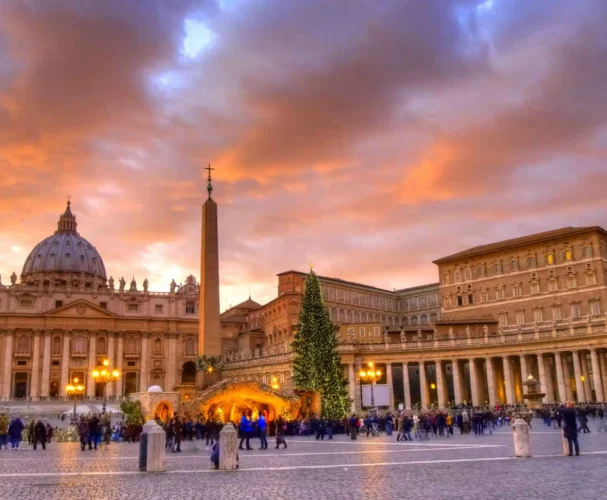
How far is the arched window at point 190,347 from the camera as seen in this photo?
105 metres

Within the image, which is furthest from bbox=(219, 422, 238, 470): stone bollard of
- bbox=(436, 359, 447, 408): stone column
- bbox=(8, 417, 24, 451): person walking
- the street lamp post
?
bbox=(436, 359, 447, 408): stone column

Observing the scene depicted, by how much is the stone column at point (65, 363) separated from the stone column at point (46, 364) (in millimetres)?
1743

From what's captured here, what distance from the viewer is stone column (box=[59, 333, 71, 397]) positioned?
3713 inches

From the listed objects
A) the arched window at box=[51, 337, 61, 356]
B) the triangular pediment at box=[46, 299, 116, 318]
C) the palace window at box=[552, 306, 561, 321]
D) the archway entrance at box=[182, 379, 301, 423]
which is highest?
the triangular pediment at box=[46, 299, 116, 318]

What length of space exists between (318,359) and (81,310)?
63.0 metres

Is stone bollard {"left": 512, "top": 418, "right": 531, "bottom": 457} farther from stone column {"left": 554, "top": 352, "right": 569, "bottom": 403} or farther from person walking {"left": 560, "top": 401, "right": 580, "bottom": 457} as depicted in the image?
stone column {"left": 554, "top": 352, "right": 569, "bottom": 403}

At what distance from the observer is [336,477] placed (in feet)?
46.4

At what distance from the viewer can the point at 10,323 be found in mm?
94500

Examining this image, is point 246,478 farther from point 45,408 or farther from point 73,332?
point 73,332

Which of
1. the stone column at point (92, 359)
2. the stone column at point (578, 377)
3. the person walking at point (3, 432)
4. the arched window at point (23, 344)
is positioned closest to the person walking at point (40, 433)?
the person walking at point (3, 432)

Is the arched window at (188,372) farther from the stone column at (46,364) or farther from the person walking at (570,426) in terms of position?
the person walking at (570,426)

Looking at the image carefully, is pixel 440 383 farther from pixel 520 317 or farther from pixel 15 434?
pixel 15 434

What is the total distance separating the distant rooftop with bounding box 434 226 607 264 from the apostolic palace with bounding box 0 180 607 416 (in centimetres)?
17

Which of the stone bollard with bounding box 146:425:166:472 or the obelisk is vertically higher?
the obelisk
